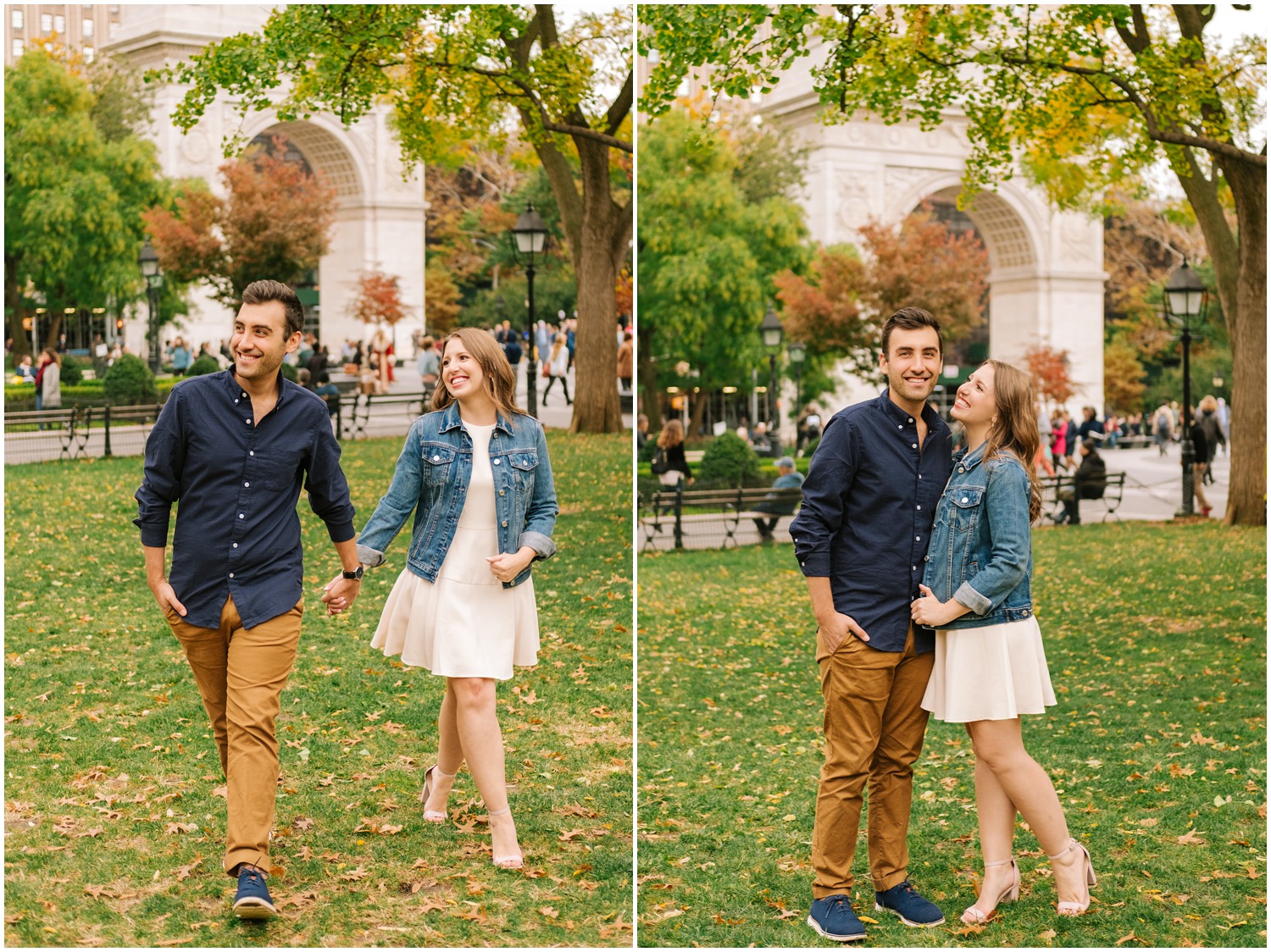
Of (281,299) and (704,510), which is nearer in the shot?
(281,299)

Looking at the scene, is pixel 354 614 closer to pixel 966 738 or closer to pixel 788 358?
pixel 966 738

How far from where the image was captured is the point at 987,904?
168 inches

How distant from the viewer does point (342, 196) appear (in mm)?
37531

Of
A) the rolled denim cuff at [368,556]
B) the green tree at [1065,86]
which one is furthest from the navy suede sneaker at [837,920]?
the green tree at [1065,86]

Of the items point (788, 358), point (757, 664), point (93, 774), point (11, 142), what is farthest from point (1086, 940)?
point (788, 358)

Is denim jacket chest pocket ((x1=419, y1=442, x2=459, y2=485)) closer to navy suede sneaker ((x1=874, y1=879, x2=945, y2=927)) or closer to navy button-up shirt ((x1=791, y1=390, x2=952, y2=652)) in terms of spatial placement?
navy button-up shirt ((x1=791, y1=390, x2=952, y2=652))

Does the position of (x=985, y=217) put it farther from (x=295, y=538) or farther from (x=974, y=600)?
(x=295, y=538)

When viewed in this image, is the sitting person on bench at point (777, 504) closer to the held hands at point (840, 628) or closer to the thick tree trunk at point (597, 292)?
the thick tree trunk at point (597, 292)

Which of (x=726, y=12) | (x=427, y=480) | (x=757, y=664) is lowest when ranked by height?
(x=757, y=664)

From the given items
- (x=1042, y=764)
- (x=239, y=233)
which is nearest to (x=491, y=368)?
(x=1042, y=764)

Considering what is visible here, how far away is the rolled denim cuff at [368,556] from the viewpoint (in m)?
4.32

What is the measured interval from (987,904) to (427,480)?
89.0 inches

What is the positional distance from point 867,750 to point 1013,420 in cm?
110

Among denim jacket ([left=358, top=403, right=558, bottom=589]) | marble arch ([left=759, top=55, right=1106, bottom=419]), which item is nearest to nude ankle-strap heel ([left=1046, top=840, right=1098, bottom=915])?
denim jacket ([left=358, top=403, right=558, bottom=589])
